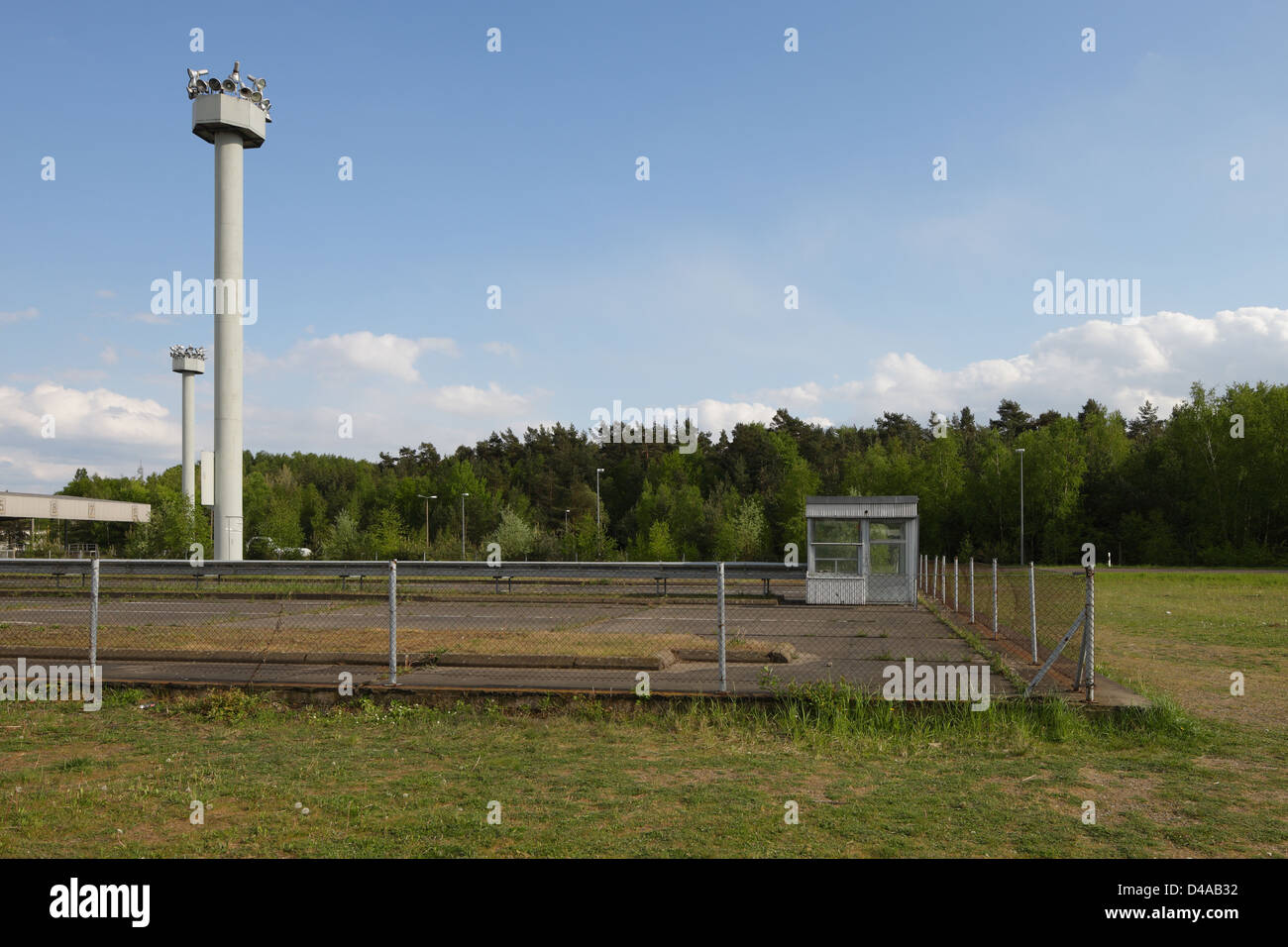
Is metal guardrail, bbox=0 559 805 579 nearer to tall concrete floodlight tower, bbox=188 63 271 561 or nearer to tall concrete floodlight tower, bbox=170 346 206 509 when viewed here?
tall concrete floodlight tower, bbox=188 63 271 561

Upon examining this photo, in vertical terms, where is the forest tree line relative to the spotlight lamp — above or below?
below

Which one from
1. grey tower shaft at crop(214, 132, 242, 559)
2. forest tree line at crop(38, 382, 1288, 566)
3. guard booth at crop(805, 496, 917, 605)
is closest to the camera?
guard booth at crop(805, 496, 917, 605)

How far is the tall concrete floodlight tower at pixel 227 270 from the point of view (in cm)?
4156

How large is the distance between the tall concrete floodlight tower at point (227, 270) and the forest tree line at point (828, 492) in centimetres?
852

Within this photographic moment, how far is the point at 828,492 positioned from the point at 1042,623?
235 feet

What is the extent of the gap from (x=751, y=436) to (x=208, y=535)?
58.7 metres

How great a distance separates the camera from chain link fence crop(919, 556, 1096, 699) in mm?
9273

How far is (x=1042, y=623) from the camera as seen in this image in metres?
15.2

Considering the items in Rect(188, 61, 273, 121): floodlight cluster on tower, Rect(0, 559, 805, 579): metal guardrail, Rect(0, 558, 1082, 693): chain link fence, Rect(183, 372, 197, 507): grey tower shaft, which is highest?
Rect(188, 61, 273, 121): floodlight cluster on tower

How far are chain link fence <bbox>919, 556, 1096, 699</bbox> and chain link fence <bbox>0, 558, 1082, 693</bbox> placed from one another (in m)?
0.08

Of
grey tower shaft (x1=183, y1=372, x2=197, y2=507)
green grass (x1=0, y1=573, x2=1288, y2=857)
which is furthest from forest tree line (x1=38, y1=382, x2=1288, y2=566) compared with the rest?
green grass (x1=0, y1=573, x2=1288, y2=857)

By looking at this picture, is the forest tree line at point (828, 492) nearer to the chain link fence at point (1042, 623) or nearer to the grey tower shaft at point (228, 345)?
the grey tower shaft at point (228, 345)
